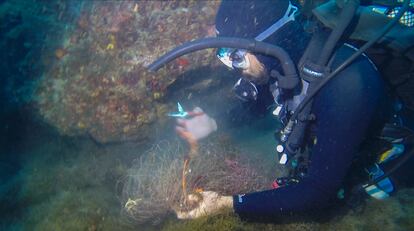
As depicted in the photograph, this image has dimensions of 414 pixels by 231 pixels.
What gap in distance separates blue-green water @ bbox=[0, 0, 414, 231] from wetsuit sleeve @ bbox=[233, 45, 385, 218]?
2.19 meters

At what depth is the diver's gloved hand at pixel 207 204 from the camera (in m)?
3.15

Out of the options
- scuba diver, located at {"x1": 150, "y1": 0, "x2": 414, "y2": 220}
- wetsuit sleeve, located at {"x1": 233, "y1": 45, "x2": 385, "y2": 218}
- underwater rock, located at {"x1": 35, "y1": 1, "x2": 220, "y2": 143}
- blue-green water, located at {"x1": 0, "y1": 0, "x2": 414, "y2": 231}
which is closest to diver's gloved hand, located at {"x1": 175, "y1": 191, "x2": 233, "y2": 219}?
scuba diver, located at {"x1": 150, "y1": 0, "x2": 414, "y2": 220}

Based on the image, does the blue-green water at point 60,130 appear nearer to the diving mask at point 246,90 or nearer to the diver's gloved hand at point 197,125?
the diver's gloved hand at point 197,125

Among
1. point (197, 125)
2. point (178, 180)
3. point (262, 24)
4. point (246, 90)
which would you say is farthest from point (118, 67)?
point (262, 24)

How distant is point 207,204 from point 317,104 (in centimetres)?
161

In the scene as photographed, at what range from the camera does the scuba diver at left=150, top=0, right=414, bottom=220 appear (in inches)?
88.0

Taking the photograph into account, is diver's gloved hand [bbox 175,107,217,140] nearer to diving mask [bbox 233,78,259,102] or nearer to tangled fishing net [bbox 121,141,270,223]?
tangled fishing net [bbox 121,141,270,223]

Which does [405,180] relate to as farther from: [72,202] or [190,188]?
[72,202]

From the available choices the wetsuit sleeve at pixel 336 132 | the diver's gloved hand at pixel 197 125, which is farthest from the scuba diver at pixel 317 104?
the diver's gloved hand at pixel 197 125

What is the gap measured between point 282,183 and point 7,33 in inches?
263

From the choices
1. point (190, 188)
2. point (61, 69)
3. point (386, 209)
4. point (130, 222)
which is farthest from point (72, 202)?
point (386, 209)

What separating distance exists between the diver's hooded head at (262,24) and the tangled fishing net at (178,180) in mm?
1773

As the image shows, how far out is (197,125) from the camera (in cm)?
491

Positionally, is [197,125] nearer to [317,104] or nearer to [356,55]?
[317,104]
